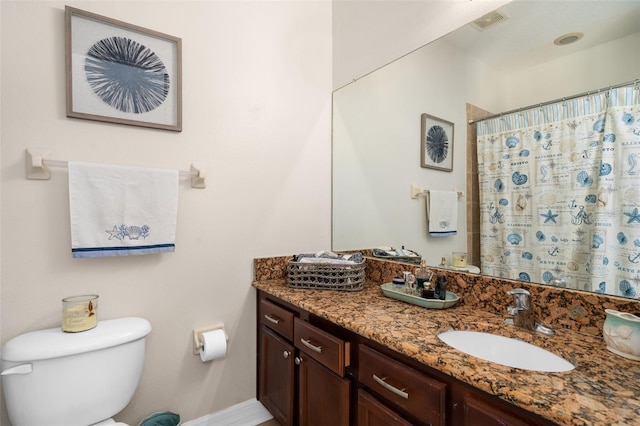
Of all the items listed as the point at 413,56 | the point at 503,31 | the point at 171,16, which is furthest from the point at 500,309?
the point at 171,16

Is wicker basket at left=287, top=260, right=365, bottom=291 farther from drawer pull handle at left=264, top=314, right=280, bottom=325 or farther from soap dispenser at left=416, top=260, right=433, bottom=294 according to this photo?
soap dispenser at left=416, top=260, right=433, bottom=294

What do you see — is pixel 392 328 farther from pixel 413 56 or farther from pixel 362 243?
pixel 413 56

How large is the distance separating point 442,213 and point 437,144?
1.11 feet

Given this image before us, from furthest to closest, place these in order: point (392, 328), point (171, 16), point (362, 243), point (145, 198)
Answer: point (362, 243)
point (171, 16)
point (145, 198)
point (392, 328)

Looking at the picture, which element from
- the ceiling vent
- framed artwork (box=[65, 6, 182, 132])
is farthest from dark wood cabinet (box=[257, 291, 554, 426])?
the ceiling vent

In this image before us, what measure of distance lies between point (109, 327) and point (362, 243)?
133cm

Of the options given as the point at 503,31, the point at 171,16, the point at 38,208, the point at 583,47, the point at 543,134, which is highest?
the point at 171,16

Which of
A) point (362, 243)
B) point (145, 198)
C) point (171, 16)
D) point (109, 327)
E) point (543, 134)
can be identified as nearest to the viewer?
point (543, 134)

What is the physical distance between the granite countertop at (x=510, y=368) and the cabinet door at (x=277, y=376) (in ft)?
1.03

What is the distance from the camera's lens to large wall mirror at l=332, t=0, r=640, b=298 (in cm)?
103

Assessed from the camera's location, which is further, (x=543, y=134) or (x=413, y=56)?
(x=413, y=56)

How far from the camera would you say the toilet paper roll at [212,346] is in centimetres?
147

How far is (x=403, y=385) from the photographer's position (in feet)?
2.98

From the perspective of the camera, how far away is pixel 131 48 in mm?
1388
